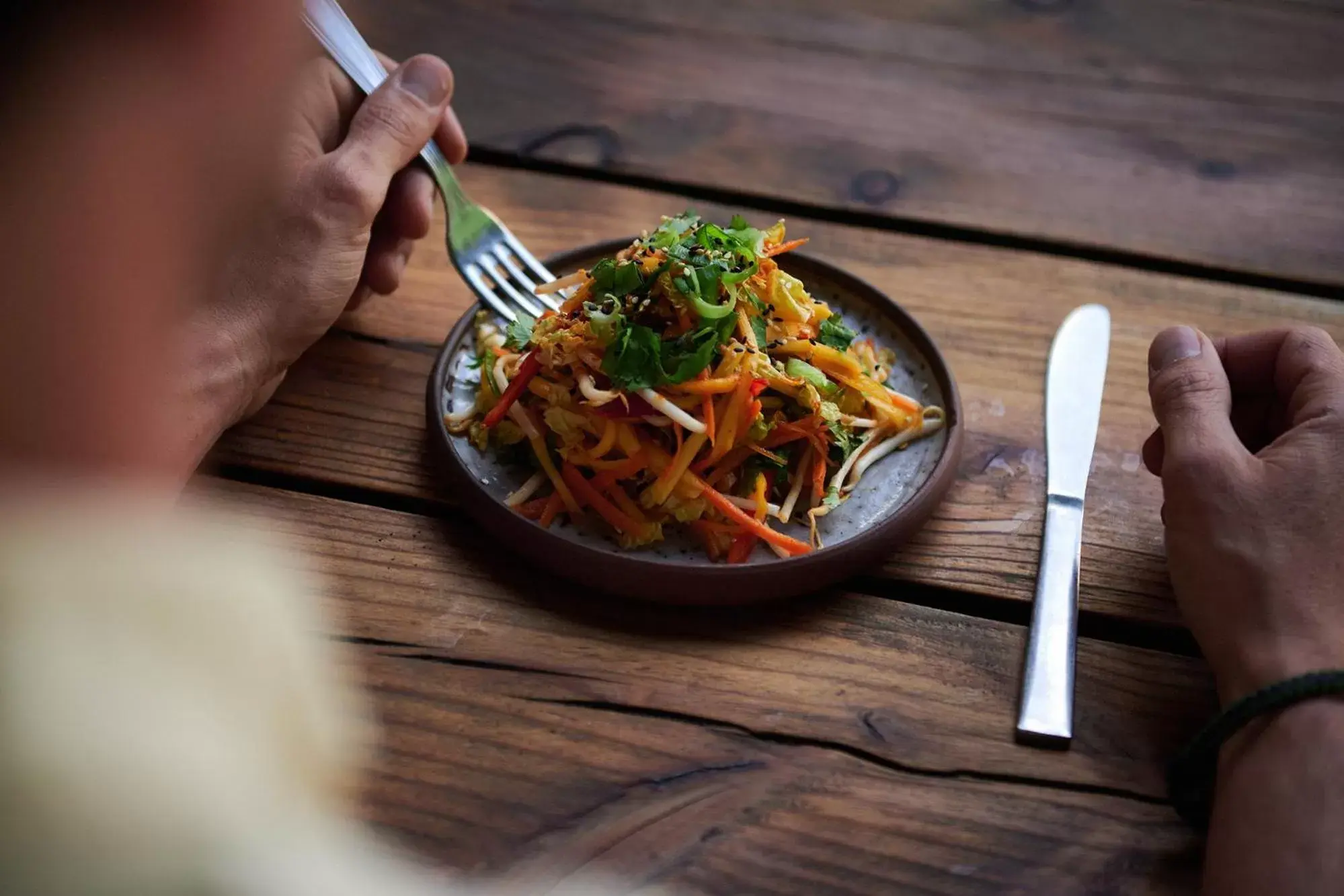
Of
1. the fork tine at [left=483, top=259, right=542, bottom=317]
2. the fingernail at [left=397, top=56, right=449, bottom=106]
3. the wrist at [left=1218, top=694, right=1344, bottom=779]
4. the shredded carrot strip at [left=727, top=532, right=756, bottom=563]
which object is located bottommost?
the shredded carrot strip at [left=727, top=532, right=756, bottom=563]

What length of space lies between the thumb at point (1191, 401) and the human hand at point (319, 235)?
2.95 feet

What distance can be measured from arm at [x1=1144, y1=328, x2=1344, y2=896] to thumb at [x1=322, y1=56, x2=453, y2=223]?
90 cm

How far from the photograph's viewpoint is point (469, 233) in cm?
148

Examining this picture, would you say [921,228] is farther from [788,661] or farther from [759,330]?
[788,661]

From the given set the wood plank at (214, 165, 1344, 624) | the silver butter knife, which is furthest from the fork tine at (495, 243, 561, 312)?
the silver butter knife

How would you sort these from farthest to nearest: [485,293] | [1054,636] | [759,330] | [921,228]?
[921,228] < [485,293] < [759,330] < [1054,636]

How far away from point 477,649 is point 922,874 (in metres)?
0.45

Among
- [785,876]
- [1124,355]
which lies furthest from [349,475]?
[1124,355]

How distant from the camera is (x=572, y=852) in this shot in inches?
→ 37.2

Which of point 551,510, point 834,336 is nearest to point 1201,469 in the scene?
point 834,336

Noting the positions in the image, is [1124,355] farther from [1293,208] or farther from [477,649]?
[477,649]

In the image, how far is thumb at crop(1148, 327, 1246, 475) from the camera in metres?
1.08

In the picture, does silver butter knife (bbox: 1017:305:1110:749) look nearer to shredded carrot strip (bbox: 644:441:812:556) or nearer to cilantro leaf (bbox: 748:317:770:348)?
shredded carrot strip (bbox: 644:441:812:556)

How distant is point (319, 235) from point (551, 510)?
44 cm
